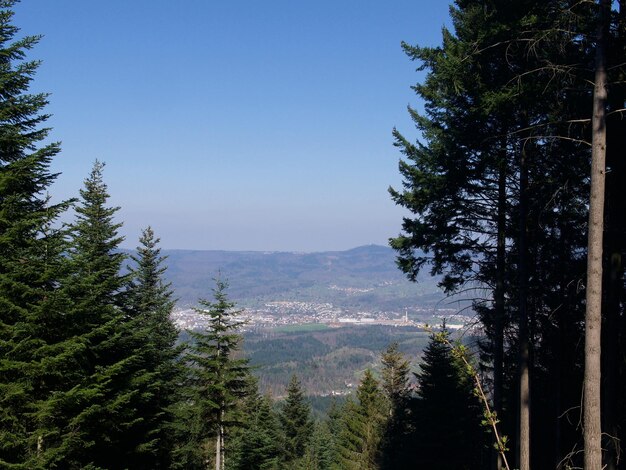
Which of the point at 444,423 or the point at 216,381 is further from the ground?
A: the point at 216,381

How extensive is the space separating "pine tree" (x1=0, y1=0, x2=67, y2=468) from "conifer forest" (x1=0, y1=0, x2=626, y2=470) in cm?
3

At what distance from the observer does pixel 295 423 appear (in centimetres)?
3488

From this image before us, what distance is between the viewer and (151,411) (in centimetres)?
1506

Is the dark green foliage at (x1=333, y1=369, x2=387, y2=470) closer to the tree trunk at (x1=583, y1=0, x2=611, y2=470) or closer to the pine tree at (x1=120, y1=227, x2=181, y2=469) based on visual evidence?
the pine tree at (x1=120, y1=227, x2=181, y2=469)

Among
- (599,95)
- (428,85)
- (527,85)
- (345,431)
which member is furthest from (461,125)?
(345,431)

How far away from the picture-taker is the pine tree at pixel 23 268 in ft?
24.1

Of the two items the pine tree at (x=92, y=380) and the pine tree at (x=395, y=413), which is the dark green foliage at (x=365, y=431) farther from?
the pine tree at (x=92, y=380)

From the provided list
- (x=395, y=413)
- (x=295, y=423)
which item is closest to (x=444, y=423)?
(x=395, y=413)

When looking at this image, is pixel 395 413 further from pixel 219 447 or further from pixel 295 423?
pixel 295 423

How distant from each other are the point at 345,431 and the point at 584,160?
18787 mm

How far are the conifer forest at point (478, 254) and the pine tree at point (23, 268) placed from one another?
0.03 m

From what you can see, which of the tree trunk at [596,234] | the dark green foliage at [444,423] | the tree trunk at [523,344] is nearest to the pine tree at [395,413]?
the dark green foliage at [444,423]

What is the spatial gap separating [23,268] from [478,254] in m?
9.23

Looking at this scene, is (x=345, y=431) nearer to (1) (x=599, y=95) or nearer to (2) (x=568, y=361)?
(2) (x=568, y=361)
